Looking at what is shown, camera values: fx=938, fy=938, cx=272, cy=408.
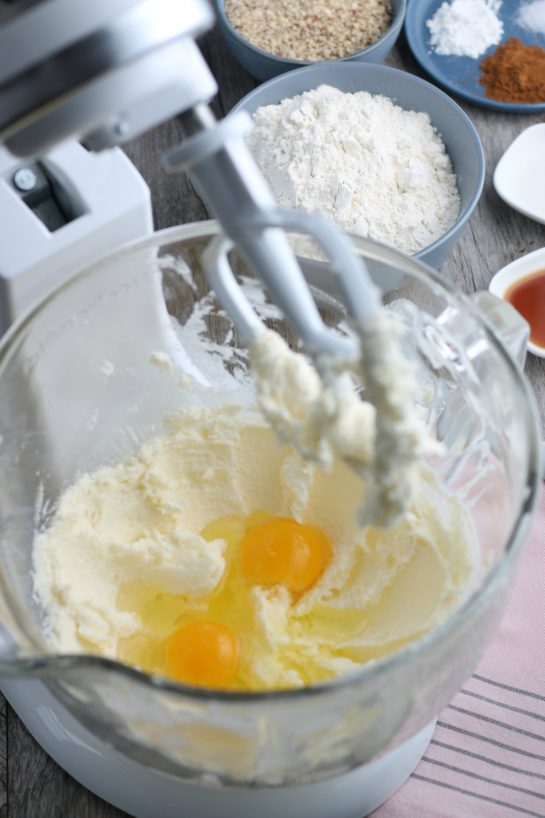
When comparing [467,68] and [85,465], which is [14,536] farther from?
[467,68]

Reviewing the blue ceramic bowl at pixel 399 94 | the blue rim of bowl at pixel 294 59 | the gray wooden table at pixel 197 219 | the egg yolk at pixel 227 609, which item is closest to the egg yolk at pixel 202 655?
the egg yolk at pixel 227 609

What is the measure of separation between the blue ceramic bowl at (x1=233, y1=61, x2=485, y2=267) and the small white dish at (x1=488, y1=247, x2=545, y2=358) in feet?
0.41

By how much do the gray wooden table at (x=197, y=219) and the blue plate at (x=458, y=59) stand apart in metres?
0.03

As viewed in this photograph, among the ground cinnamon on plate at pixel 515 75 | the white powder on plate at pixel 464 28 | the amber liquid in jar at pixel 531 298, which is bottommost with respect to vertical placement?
the amber liquid in jar at pixel 531 298

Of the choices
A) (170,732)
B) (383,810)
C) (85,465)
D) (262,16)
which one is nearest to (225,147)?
(170,732)

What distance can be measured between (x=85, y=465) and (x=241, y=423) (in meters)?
0.16

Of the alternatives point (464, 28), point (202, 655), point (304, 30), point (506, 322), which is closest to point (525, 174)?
point (464, 28)

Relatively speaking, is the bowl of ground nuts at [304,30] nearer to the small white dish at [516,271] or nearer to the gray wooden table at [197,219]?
the gray wooden table at [197,219]

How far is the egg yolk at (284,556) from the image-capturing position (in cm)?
86

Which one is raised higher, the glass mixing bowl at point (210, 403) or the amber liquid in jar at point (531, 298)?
the glass mixing bowl at point (210, 403)

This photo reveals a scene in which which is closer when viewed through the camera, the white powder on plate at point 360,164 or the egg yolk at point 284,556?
the egg yolk at point 284,556

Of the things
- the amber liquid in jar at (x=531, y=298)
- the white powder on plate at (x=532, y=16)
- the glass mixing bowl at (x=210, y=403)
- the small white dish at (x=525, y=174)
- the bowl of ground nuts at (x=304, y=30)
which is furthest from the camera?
the white powder on plate at (x=532, y=16)

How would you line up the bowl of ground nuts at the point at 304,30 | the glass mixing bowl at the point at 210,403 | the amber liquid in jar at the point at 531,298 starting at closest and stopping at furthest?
the glass mixing bowl at the point at 210,403 → the amber liquid in jar at the point at 531,298 → the bowl of ground nuts at the point at 304,30

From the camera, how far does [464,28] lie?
149cm
